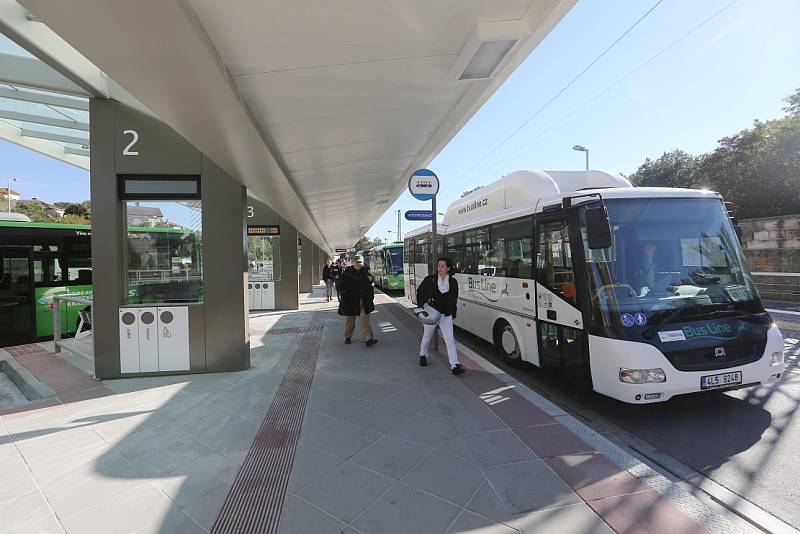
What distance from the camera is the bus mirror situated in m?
3.99

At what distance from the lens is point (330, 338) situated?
28.6 feet

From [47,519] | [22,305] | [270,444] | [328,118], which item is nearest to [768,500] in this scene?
[270,444]

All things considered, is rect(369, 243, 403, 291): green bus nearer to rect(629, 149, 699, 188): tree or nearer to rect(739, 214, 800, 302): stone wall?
rect(739, 214, 800, 302): stone wall

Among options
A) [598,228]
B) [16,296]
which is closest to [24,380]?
[16,296]

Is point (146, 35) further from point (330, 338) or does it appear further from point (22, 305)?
point (22, 305)

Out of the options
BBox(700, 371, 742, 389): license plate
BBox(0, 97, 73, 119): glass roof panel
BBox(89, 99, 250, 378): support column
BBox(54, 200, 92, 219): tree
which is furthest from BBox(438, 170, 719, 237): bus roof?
BBox(54, 200, 92, 219): tree

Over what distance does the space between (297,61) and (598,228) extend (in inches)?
132

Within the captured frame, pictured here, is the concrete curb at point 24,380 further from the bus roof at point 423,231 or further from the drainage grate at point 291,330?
the bus roof at point 423,231

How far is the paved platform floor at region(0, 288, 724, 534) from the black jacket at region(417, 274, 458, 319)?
99cm

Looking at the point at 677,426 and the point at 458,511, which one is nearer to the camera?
the point at 458,511

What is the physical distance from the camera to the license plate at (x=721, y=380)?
3820mm

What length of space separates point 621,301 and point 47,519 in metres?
5.11

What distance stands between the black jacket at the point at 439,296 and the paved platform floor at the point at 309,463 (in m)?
0.99

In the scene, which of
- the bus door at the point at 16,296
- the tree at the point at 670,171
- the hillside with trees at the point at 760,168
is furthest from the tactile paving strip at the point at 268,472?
the tree at the point at 670,171
